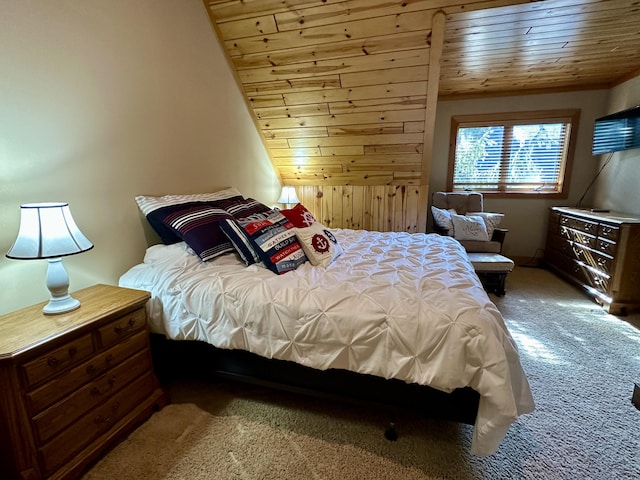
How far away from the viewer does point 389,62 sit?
264 centimetres

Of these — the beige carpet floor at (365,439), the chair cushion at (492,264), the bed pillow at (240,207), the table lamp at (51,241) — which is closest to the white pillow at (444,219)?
the chair cushion at (492,264)

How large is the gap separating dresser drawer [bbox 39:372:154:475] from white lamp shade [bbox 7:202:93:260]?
2.34 feet

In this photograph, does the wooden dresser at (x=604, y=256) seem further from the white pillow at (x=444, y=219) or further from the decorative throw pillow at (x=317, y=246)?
the decorative throw pillow at (x=317, y=246)

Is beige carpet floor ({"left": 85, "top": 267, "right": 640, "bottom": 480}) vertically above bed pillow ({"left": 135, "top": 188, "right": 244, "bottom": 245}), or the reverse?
bed pillow ({"left": 135, "top": 188, "right": 244, "bottom": 245})

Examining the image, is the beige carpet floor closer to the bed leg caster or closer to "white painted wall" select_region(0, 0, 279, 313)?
the bed leg caster

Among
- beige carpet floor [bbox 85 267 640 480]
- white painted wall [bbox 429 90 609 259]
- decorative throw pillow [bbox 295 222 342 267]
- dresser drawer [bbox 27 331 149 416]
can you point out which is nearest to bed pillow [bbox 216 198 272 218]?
decorative throw pillow [bbox 295 222 342 267]

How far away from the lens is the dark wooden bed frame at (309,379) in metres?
1.37

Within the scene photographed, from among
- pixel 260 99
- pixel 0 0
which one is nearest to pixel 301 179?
pixel 260 99

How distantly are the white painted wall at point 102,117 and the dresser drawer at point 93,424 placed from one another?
0.64 meters

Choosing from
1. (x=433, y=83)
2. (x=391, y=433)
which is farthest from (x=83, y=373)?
(x=433, y=83)

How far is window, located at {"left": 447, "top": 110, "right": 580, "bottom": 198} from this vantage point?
4.00 metres

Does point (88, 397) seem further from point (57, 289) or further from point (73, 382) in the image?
point (57, 289)

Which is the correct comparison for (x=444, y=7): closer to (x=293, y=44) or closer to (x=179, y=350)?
(x=293, y=44)

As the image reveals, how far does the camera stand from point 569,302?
3.05m
